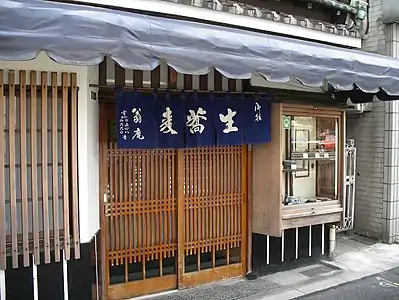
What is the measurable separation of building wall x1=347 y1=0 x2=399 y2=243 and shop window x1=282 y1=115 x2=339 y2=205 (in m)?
1.97

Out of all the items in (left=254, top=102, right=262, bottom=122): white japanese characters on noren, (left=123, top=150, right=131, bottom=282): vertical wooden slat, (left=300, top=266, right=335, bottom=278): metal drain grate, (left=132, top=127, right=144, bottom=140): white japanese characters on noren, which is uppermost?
(left=254, top=102, right=262, bottom=122): white japanese characters on noren

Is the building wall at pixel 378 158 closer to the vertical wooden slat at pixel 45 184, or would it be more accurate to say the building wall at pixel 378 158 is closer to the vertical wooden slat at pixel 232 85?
the vertical wooden slat at pixel 232 85

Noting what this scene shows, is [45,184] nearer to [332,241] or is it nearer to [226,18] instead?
[226,18]

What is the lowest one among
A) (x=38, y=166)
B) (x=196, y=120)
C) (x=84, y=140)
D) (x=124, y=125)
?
(x=38, y=166)

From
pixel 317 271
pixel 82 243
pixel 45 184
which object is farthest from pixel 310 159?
pixel 45 184

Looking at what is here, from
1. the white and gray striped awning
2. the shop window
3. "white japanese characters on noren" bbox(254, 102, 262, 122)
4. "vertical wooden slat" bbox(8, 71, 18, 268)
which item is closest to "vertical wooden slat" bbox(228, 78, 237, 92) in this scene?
"white japanese characters on noren" bbox(254, 102, 262, 122)

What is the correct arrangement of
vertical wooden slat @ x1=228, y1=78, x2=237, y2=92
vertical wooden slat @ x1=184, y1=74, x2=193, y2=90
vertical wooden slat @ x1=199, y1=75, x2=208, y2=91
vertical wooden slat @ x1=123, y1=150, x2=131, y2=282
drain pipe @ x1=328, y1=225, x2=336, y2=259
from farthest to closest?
drain pipe @ x1=328, y1=225, x2=336, y2=259 → vertical wooden slat @ x1=228, y1=78, x2=237, y2=92 → vertical wooden slat @ x1=199, y1=75, x2=208, y2=91 → vertical wooden slat @ x1=184, y1=74, x2=193, y2=90 → vertical wooden slat @ x1=123, y1=150, x2=131, y2=282

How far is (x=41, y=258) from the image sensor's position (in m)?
4.95

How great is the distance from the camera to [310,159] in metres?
8.23

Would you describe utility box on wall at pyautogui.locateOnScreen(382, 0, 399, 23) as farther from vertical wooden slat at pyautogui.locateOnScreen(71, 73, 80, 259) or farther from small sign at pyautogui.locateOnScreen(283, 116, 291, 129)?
vertical wooden slat at pyautogui.locateOnScreen(71, 73, 80, 259)

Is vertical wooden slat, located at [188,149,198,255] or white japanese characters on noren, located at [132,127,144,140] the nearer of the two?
white japanese characters on noren, located at [132,127,144,140]

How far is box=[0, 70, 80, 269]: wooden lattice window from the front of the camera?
15.4 ft

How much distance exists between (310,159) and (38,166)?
5.41 meters

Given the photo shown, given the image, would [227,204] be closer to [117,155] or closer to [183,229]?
[183,229]
